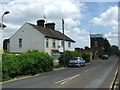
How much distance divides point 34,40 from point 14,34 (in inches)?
172

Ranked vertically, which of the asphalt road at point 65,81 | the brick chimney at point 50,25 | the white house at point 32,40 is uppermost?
the brick chimney at point 50,25

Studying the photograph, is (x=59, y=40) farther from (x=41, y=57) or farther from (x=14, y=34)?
(x=41, y=57)

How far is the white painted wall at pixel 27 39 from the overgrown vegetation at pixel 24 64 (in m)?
20.5

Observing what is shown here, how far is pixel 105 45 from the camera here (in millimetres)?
143375

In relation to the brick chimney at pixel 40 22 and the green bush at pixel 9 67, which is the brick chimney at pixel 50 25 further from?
the green bush at pixel 9 67

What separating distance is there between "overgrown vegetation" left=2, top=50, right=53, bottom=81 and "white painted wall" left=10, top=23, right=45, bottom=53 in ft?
67.4

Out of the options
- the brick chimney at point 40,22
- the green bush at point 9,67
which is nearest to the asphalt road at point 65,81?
the green bush at point 9,67

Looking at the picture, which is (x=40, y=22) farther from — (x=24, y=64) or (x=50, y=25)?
(x=24, y=64)

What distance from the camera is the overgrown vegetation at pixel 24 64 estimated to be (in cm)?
2614

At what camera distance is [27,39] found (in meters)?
59.3

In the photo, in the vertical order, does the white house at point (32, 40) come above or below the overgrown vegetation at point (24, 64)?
above

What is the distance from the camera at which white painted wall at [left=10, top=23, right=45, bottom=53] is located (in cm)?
5800

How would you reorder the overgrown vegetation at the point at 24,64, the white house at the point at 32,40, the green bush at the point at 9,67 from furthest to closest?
the white house at the point at 32,40
the overgrown vegetation at the point at 24,64
the green bush at the point at 9,67

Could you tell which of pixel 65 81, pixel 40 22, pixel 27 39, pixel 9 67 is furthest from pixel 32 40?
pixel 65 81
